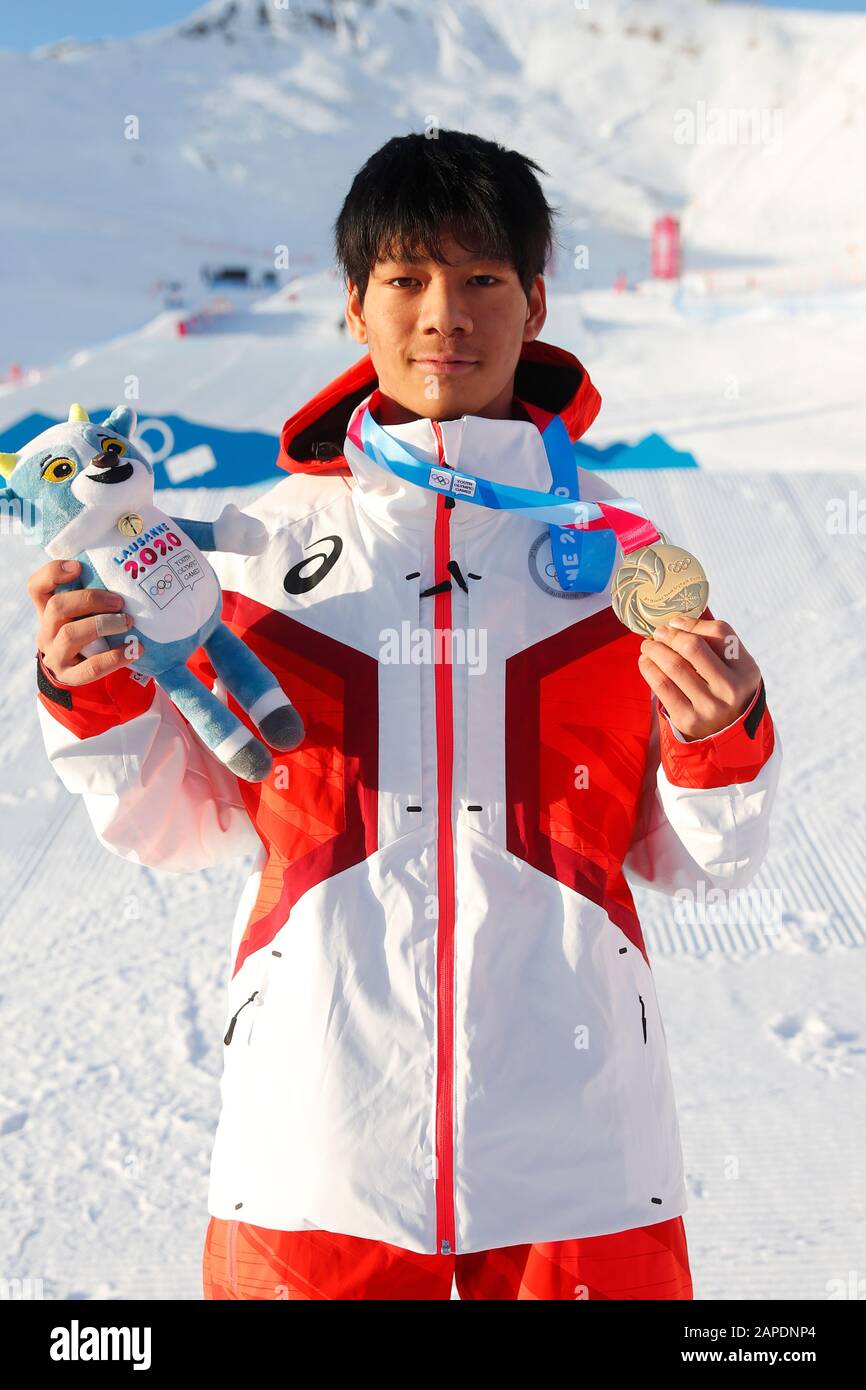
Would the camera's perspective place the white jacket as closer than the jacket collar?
Yes

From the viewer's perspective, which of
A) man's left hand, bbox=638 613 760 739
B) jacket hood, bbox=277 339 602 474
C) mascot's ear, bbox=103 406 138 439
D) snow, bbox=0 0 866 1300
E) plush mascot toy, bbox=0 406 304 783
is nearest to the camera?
man's left hand, bbox=638 613 760 739

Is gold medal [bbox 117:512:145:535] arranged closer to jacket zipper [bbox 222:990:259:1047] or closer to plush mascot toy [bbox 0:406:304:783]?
plush mascot toy [bbox 0:406:304:783]

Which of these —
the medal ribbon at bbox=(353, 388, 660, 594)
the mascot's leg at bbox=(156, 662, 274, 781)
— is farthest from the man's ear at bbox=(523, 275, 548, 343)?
the mascot's leg at bbox=(156, 662, 274, 781)

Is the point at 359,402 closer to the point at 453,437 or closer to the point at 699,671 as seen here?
A: the point at 453,437

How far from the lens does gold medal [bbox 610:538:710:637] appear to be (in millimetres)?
1486

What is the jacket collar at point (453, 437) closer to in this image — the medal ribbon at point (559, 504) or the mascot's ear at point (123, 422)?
the medal ribbon at point (559, 504)

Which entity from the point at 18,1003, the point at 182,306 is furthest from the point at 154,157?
the point at 18,1003

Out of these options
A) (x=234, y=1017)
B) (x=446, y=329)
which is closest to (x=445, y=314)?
(x=446, y=329)

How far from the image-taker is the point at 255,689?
1600mm

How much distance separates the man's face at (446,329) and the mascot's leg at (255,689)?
1.29 feet

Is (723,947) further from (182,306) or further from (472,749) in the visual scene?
(182,306)

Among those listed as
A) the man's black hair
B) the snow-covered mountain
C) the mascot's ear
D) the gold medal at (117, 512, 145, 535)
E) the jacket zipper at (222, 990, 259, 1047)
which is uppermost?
the snow-covered mountain

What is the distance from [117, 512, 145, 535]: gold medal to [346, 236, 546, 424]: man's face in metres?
0.38

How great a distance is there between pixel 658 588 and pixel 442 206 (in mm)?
590
